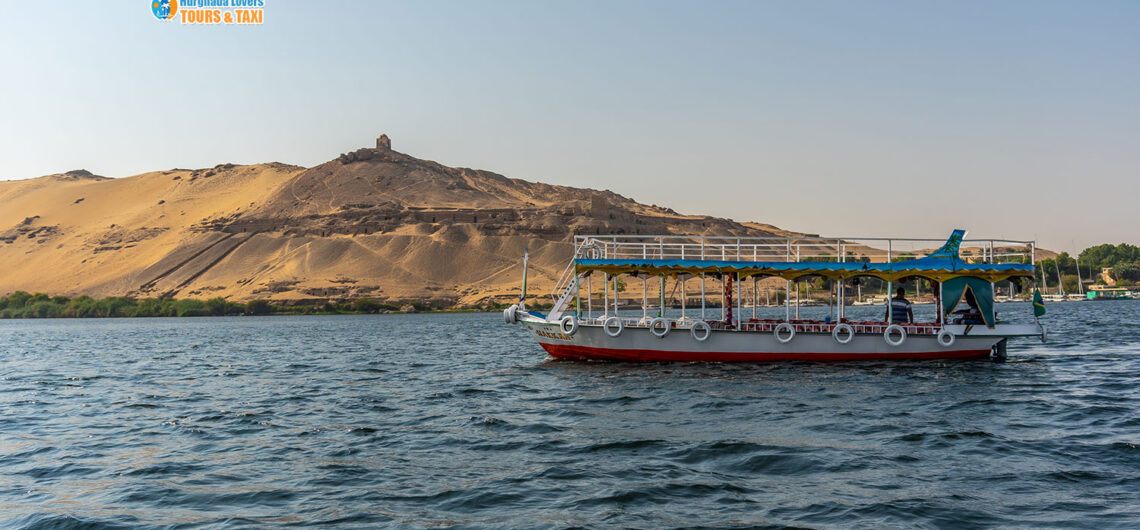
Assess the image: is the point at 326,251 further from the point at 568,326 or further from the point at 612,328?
the point at 612,328

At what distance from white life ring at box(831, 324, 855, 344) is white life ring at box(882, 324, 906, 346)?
108 cm

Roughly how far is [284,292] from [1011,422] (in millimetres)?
139489

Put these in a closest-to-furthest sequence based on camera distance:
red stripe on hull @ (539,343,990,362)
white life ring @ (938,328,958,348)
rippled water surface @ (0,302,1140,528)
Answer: rippled water surface @ (0,302,1140,528) → white life ring @ (938,328,958,348) → red stripe on hull @ (539,343,990,362)

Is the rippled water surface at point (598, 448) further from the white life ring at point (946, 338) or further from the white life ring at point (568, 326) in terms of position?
the white life ring at point (568, 326)

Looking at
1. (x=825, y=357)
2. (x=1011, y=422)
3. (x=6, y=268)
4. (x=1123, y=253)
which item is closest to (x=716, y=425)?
(x=1011, y=422)

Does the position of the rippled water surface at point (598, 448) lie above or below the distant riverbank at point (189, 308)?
below

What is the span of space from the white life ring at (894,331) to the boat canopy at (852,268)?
193 centimetres

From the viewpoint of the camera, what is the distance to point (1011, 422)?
1831 cm

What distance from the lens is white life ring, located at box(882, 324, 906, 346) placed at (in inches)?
1146

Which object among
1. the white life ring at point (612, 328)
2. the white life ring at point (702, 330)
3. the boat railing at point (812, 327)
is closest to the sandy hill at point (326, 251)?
the white life ring at point (612, 328)

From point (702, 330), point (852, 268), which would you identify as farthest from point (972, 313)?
point (702, 330)

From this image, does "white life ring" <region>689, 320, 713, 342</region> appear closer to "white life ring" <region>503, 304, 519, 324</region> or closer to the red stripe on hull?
the red stripe on hull

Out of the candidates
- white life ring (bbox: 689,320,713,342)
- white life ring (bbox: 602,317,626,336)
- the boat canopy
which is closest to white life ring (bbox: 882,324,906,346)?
the boat canopy

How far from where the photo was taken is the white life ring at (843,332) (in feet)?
95.7
